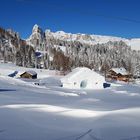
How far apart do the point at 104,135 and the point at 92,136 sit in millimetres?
527

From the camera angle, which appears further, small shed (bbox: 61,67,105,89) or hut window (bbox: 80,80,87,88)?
hut window (bbox: 80,80,87,88)

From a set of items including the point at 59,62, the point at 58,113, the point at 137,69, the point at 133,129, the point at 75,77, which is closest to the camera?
Answer: the point at 133,129

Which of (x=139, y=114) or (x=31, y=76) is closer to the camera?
(x=139, y=114)

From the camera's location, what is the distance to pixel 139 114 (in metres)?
19.5

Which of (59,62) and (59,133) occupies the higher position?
(59,62)

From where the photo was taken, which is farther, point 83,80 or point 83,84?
point 83,84

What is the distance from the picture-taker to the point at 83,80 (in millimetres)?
62250

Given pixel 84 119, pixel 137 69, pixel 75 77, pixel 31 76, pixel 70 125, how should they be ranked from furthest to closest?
pixel 137 69 < pixel 31 76 < pixel 75 77 < pixel 84 119 < pixel 70 125

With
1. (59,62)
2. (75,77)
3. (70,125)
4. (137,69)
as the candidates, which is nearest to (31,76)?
(75,77)

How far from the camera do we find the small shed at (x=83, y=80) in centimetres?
6109

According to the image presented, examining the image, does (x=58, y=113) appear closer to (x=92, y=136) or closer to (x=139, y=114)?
(x=139, y=114)

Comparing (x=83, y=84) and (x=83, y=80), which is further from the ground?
(x=83, y=80)

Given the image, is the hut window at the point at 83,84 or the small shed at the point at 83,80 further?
the hut window at the point at 83,84

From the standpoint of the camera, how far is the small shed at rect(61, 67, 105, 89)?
61094 mm
